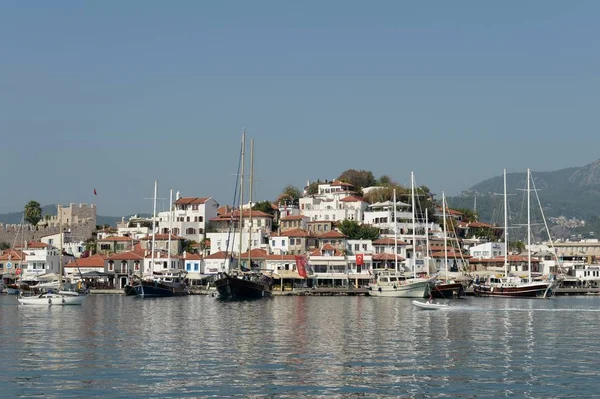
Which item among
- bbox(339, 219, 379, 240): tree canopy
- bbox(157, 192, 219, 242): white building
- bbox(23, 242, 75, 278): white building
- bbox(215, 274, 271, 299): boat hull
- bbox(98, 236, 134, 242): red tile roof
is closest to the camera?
bbox(215, 274, 271, 299): boat hull

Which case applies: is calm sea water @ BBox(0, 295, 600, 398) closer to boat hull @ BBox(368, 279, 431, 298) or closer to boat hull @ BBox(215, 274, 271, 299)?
boat hull @ BBox(215, 274, 271, 299)

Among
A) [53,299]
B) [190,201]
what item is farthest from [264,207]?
[53,299]

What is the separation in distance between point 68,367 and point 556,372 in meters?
17.9

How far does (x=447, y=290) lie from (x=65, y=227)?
73181mm

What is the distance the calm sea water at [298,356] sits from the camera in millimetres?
31312

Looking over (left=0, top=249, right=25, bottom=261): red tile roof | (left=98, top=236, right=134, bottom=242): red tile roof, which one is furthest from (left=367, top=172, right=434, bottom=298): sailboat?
(left=0, top=249, right=25, bottom=261): red tile roof

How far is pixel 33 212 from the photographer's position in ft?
524

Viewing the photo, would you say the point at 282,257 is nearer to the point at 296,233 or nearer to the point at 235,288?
the point at 296,233

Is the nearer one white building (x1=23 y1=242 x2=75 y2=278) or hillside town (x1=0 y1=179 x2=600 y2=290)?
hillside town (x1=0 y1=179 x2=600 y2=290)

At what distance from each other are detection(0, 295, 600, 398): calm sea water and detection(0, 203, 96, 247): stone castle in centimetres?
8756

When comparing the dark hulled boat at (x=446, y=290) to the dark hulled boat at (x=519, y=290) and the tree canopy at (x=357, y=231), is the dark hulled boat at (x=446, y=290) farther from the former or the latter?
the tree canopy at (x=357, y=231)

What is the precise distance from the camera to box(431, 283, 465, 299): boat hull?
9762cm

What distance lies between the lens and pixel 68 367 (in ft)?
118

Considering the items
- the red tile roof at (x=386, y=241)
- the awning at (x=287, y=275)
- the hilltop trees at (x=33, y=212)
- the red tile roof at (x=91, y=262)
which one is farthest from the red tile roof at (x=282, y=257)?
the hilltop trees at (x=33, y=212)
